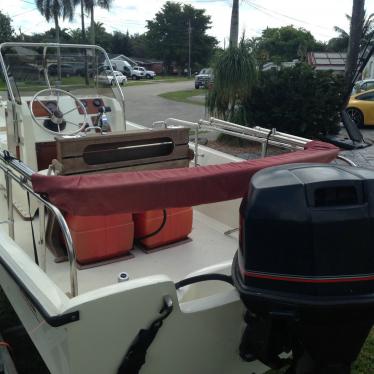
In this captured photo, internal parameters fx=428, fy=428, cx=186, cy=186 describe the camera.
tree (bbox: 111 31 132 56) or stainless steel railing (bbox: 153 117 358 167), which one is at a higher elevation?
tree (bbox: 111 31 132 56)

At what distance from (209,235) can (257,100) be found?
577cm

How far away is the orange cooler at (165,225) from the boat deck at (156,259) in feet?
0.20

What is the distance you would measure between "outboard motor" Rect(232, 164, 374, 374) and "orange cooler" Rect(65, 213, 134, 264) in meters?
1.24

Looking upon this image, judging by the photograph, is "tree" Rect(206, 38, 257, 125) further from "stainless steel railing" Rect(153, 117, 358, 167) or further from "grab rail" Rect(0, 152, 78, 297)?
"grab rail" Rect(0, 152, 78, 297)

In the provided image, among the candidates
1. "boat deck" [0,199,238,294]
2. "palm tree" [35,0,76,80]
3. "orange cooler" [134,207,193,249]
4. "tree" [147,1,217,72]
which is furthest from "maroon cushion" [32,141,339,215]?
"tree" [147,1,217,72]

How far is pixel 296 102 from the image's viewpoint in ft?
27.1

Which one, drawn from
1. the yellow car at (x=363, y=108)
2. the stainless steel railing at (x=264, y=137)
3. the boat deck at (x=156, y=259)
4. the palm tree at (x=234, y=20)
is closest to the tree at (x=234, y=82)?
the palm tree at (x=234, y=20)

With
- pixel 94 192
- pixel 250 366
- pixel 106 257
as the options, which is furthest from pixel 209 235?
pixel 94 192

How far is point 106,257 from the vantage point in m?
2.75

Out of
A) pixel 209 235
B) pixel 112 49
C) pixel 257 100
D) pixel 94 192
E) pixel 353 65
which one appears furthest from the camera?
pixel 112 49

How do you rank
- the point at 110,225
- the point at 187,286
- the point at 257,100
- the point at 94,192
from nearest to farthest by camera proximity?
the point at 94,192
the point at 187,286
the point at 110,225
the point at 257,100

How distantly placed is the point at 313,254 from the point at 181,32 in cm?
5372

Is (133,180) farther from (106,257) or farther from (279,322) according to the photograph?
(106,257)

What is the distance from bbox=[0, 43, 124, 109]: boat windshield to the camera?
12.3ft
